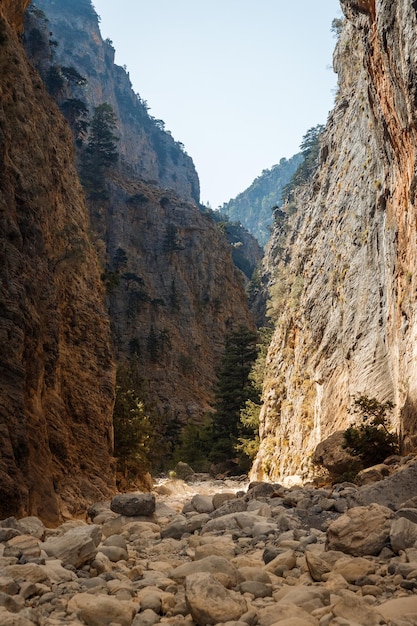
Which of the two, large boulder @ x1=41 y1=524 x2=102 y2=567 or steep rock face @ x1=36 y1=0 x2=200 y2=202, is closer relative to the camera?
large boulder @ x1=41 y1=524 x2=102 y2=567

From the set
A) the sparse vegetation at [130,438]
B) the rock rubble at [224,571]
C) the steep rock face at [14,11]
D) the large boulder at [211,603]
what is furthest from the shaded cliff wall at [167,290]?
the large boulder at [211,603]

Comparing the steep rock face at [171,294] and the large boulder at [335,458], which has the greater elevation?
the steep rock face at [171,294]

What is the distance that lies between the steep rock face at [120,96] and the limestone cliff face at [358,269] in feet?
251

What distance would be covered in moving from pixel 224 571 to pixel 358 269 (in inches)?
771

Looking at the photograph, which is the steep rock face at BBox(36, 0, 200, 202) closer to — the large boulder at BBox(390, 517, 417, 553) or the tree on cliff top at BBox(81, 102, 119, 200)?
the tree on cliff top at BBox(81, 102, 119, 200)

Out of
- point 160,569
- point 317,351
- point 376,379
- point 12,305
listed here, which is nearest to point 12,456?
point 12,305

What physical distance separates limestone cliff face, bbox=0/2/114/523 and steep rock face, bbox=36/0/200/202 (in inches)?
3357

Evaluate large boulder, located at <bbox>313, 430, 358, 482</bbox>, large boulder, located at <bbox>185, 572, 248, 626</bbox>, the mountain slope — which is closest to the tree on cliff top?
large boulder, located at <bbox>313, 430, 358, 482</bbox>

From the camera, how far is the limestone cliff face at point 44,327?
37.2 ft

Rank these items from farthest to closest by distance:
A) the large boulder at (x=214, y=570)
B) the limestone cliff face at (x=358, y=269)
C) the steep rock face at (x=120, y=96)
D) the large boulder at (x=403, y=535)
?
the steep rock face at (x=120, y=96), the limestone cliff face at (x=358, y=269), the large boulder at (x=403, y=535), the large boulder at (x=214, y=570)

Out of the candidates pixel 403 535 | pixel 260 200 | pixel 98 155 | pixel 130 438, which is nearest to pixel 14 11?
pixel 130 438

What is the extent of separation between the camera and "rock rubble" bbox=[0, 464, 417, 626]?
3416mm

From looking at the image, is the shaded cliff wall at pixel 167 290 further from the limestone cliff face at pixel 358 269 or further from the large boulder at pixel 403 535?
the large boulder at pixel 403 535

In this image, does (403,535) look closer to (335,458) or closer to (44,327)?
(335,458)
